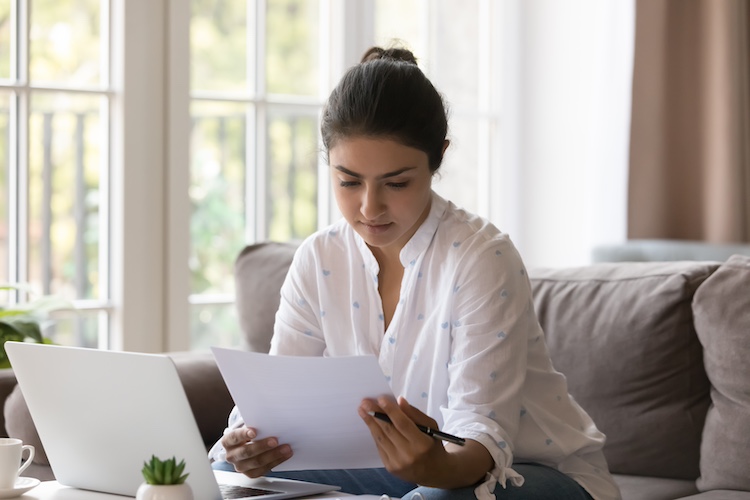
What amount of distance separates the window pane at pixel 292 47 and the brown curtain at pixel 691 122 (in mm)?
1098

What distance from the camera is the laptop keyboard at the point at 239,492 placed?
133 centimetres

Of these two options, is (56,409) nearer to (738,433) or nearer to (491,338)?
(491,338)

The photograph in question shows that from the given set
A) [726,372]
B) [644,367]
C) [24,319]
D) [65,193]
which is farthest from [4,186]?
[726,372]

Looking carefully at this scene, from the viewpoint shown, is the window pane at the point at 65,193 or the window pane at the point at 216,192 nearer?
Answer: the window pane at the point at 65,193

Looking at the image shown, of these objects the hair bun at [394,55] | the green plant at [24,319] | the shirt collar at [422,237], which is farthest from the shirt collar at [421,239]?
the green plant at [24,319]

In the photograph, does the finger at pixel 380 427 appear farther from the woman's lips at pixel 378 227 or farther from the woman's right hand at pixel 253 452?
the woman's lips at pixel 378 227

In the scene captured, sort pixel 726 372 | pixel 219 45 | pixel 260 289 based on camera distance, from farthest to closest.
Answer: pixel 219 45, pixel 260 289, pixel 726 372

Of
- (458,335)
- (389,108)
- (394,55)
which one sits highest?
(394,55)

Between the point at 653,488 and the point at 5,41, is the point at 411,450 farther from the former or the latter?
the point at 5,41

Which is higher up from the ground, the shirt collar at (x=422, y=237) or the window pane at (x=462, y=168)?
the window pane at (x=462, y=168)

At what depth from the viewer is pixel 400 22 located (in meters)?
3.40

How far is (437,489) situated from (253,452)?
26cm

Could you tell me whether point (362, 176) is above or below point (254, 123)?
below

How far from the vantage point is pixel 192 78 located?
115 inches
